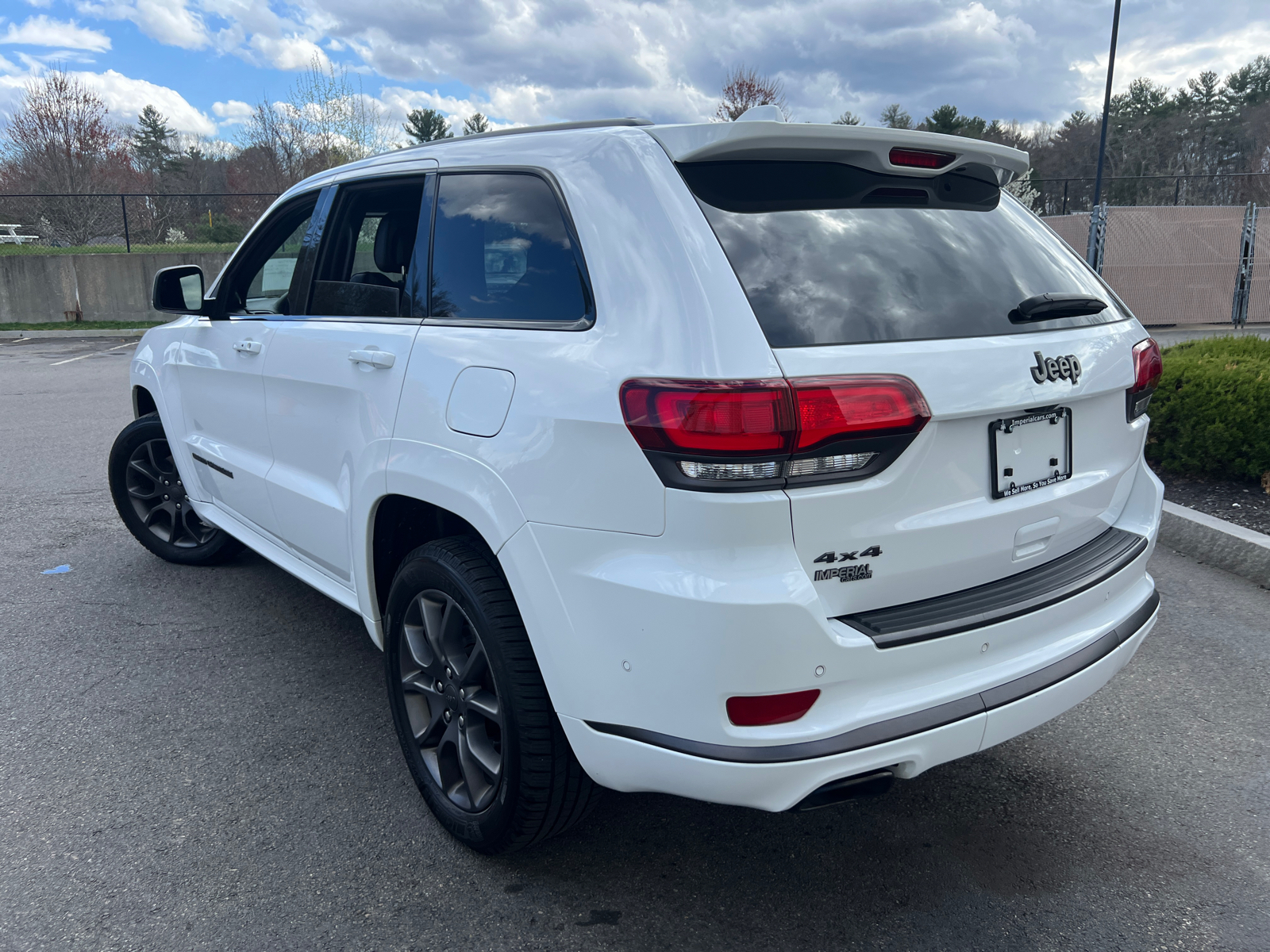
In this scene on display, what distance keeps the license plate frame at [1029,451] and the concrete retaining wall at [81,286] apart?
815 inches

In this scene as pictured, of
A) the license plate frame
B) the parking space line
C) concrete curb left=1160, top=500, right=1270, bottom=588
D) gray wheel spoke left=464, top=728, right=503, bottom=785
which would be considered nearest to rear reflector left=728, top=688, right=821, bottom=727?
the license plate frame

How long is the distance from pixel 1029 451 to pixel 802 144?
35.0 inches

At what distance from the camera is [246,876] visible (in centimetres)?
249

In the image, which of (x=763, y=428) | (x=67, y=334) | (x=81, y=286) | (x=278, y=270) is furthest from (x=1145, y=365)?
(x=81, y=286)

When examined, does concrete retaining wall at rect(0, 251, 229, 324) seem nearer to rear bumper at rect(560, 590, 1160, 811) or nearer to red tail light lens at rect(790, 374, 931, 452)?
rear bumper at rect(560, 590, 1160, 811)

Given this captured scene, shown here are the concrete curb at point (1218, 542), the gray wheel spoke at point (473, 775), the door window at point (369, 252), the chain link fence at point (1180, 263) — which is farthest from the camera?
the chain link fence at point (1180, 263)

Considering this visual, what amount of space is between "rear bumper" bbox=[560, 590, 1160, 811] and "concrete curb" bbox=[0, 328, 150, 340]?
19360 mm

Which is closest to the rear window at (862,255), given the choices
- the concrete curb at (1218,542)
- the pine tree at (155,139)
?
the concrete curb at (1218,542)

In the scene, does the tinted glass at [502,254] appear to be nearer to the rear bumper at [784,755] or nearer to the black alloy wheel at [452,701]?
the black alloy wheel at [452,701]

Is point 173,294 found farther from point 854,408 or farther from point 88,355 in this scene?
point 88,355

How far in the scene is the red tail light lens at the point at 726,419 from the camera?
1829 millimetres

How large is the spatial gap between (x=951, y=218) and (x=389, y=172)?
1.79 meters

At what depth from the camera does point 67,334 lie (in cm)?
1880

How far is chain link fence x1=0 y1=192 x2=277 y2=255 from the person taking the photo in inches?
897
